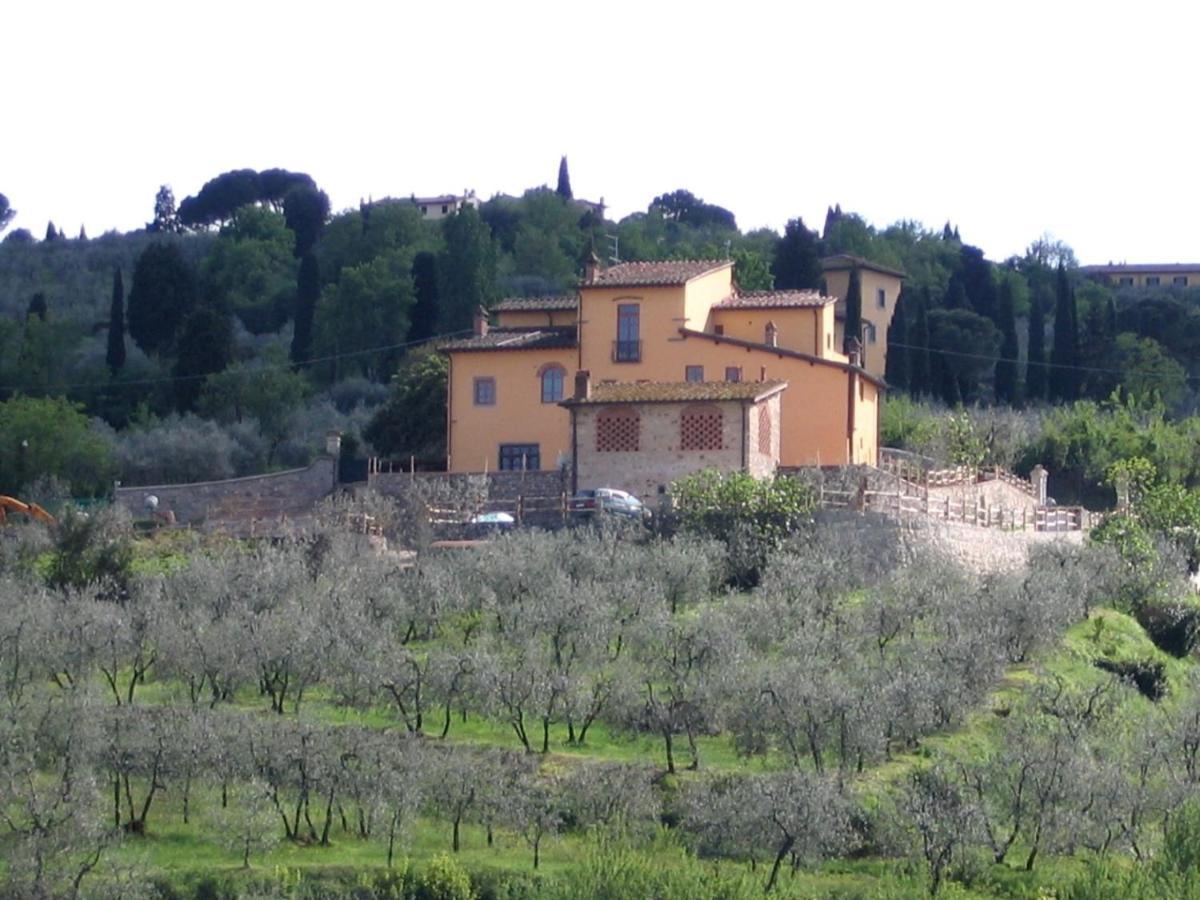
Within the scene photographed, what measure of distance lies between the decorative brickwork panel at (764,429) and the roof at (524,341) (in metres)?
6.37

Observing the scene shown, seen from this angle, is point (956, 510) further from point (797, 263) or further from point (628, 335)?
point (797, 263)

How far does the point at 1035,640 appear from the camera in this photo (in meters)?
37.2

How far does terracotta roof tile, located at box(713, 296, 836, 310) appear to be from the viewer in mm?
51969

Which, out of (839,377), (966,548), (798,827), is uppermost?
(839,377)

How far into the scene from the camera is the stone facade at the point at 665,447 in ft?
151

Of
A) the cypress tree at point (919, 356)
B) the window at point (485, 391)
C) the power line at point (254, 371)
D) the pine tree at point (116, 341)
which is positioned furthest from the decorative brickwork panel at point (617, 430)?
the pine tree at point (116, 341)

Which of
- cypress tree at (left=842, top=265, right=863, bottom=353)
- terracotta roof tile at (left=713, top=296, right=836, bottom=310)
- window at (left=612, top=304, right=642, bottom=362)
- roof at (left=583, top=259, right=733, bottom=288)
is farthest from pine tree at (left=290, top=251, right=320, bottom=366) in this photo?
window at (left=612, top=304, right=642, bottom=362)

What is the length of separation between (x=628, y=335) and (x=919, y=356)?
2513 cm

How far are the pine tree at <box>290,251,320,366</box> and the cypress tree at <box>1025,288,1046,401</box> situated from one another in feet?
86.7

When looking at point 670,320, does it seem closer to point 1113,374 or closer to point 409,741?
point 409,741

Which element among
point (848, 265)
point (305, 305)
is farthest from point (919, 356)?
point (305, 305)

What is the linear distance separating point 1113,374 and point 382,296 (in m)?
26.1

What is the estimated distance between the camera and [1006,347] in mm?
80375

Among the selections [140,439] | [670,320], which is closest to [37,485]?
[140,439]
